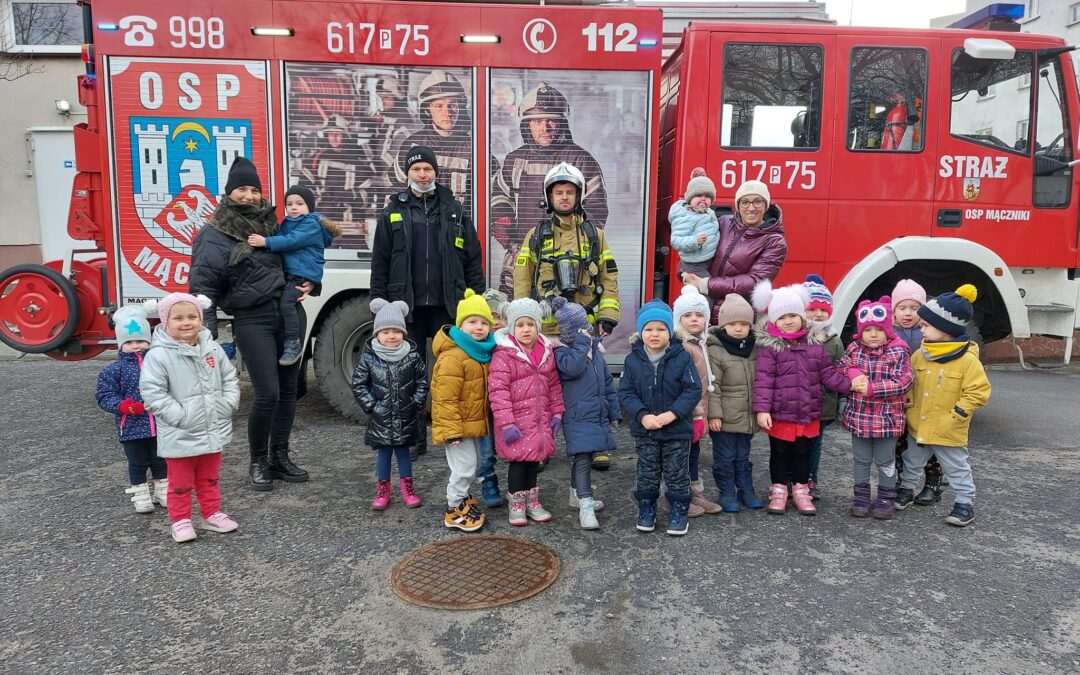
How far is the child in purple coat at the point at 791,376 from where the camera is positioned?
12.4 ft

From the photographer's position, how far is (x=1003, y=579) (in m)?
3.18

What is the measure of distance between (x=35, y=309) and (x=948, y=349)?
6514 mm

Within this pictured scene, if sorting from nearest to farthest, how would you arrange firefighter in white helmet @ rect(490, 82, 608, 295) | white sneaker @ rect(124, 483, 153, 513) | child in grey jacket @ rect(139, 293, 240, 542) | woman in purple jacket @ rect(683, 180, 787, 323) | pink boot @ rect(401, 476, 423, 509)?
child in grey jacket @ rect(139, 293, 240, 542) → white sneaker @ rect(124, 483, 153, 513) → pink boot @ rect(401, 476, 423, 509) → woman in purple jacket @ rect(683, 180, 787, 323) → firefighter in white helmet @ rect(490, 82, 608, 295)

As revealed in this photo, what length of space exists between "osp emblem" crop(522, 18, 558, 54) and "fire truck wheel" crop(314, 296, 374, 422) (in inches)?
89.9

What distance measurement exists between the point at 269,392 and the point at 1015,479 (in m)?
4.70

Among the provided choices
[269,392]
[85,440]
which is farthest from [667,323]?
[85,440]

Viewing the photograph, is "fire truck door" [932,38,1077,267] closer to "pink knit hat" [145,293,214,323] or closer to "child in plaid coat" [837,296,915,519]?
"child in plaid coat" [837,296,915,519]

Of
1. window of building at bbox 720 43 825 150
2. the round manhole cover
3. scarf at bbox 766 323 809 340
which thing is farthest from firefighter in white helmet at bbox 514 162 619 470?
window of building at bbox 720 43 825 150

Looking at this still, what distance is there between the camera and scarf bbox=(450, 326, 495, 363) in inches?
146

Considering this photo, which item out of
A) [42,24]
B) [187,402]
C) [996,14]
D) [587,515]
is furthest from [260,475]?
[42,24]

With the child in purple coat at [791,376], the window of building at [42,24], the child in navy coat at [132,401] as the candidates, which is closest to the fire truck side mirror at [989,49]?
the child in purple coat at [791,376]

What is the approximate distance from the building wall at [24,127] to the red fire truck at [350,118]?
8906mm

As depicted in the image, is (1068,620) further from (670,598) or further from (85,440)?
(85,440)

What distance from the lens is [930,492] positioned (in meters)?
4.07
